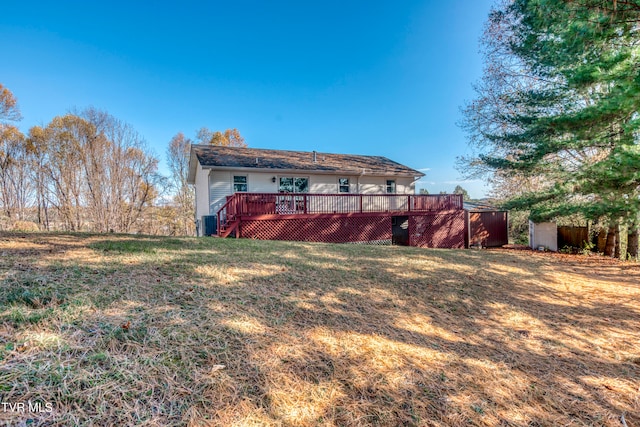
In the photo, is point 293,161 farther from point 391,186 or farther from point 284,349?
point 284,349

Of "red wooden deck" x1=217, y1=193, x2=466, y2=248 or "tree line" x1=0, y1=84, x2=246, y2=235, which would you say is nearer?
"red wooden deck" x1=217, y1=193, x2=466, y2=248

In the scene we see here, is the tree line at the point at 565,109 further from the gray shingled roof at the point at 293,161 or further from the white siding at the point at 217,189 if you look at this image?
the white siding at the point at 217,189

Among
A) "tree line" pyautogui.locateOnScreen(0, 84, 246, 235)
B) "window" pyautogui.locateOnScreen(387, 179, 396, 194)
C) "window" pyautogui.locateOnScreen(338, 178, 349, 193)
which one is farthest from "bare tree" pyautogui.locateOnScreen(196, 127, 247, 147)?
"window" pyautogui.locateOnScreen(387, 179, 396, 194)

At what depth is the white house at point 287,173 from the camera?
1289 centimetres

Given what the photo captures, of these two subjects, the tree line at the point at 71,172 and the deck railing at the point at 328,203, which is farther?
the tree line at the point at 71,172

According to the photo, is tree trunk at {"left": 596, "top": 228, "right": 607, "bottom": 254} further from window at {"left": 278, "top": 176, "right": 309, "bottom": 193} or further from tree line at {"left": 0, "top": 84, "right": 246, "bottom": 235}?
tree line at {"left": 0, "top": 84, "right": 246, "bottom": 235}

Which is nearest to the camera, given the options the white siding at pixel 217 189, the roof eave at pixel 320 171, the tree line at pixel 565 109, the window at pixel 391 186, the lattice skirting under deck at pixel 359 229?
the tree line at pixel 565 109

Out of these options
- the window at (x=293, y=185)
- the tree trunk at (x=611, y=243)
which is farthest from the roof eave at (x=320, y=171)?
the tree trunk at (x=611, y=243)

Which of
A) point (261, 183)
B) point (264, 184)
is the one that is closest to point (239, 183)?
point (261, 183)

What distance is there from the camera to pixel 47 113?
16.1 metres

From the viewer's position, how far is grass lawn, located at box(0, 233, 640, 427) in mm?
1488

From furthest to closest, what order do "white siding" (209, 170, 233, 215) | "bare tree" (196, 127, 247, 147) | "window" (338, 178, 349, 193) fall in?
"bare tree" (196, 127, 247, 147) < "window" (338, 178, 349, 193) < "white siding" (209, 170, 233, 215)

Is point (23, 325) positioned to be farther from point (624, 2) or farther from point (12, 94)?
point (12, 94)

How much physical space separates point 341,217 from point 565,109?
344 inches
